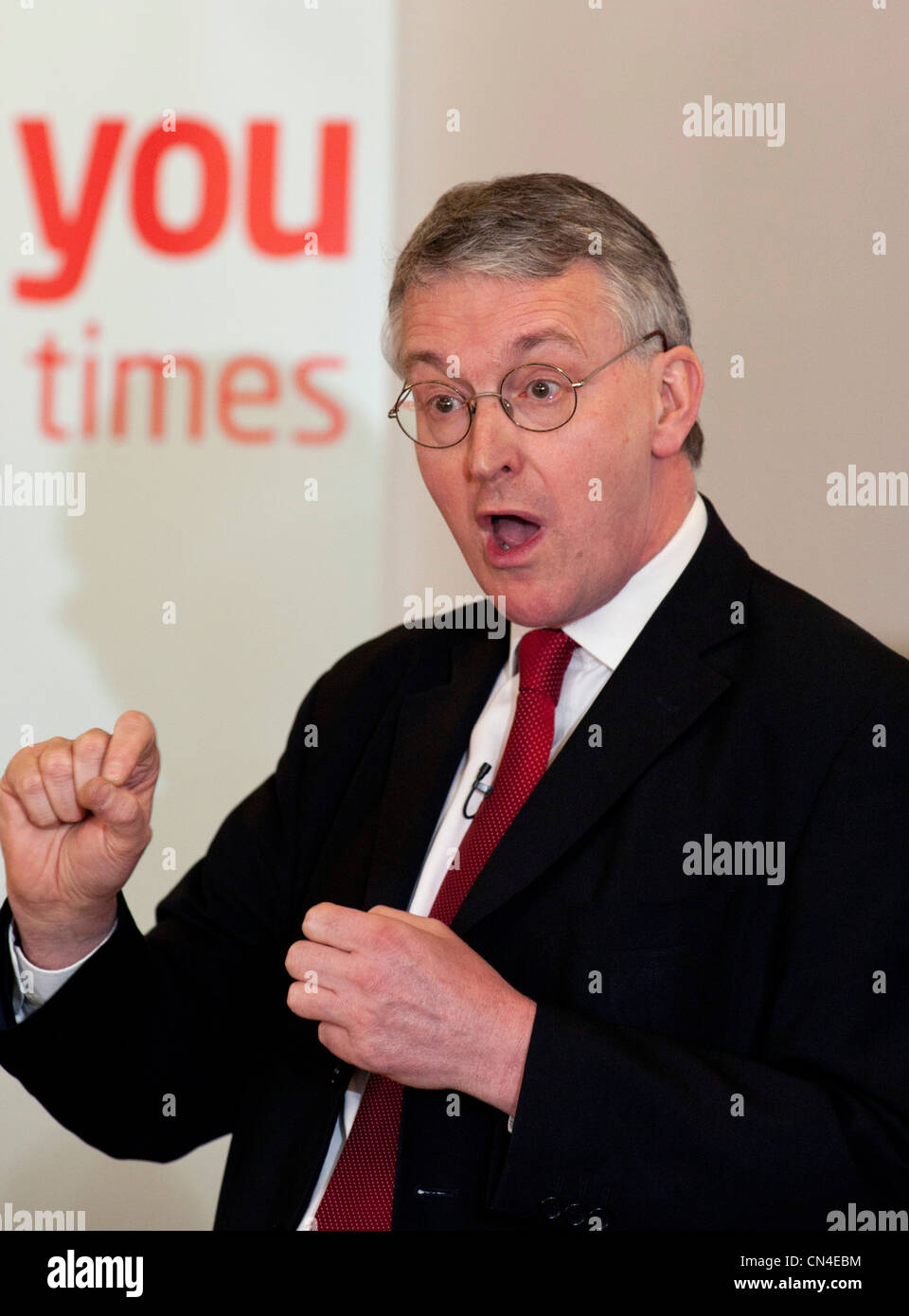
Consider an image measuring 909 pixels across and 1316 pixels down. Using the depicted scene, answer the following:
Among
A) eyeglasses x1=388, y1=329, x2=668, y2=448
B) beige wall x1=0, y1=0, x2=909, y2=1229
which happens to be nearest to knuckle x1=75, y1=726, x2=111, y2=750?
eyeglasses x1=388, y1=329, x2=668, y2=448

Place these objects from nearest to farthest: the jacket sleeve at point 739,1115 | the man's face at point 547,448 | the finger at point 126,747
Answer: the jacket sleeve at point 739,1115
the finger at point 126,747
the man's face at point 547,448

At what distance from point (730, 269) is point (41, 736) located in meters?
1.63

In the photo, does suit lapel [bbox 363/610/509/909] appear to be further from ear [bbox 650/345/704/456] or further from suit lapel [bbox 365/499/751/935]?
ear [bbox 650/345/704/456]

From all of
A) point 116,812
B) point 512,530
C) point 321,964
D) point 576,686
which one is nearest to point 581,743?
point 576,686

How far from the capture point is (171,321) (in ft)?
9.82

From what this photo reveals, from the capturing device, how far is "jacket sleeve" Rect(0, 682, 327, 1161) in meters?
1.66

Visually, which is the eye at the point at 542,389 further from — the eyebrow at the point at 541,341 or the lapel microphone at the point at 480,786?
the lapel microphone at the point at 480,786

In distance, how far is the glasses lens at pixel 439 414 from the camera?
1647 millimetres

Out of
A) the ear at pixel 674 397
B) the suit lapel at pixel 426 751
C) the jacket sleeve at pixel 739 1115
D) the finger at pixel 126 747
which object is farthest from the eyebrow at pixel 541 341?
the jacket sleeve at pixel 739 1115

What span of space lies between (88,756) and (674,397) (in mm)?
786

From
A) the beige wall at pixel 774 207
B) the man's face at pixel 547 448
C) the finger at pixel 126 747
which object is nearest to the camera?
the finger at pixel 126 747

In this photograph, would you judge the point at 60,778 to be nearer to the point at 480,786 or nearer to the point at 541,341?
the point at 480,786

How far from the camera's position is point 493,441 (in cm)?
161
